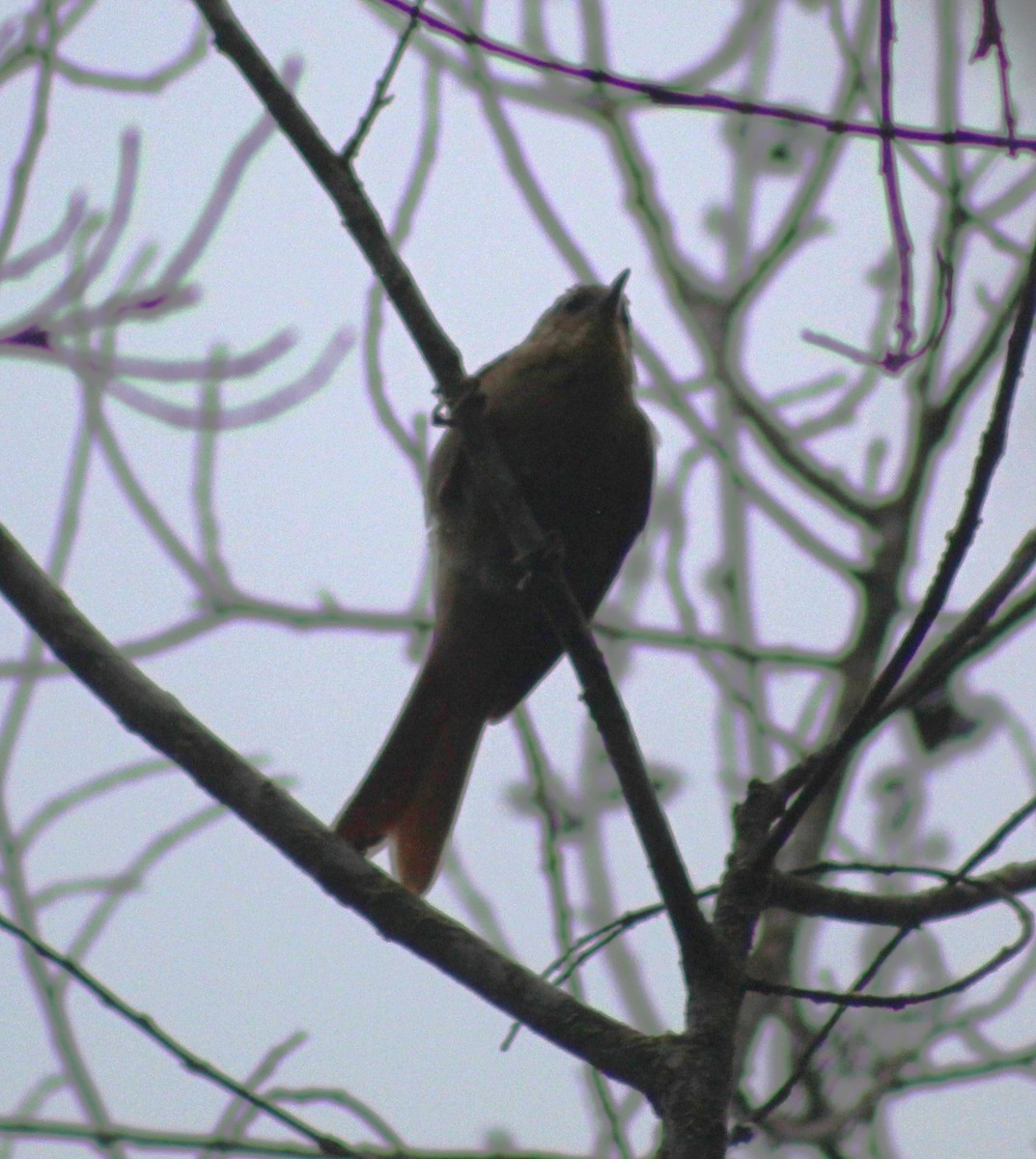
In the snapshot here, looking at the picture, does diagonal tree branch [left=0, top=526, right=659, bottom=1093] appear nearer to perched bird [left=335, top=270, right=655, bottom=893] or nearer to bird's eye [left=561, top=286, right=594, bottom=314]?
perched bird [left=335, top=270, right=655, bottom=893]

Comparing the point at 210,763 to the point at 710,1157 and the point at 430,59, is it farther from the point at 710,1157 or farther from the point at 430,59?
the point at 430,59

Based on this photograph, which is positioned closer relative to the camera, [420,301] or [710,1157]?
[710,1157]

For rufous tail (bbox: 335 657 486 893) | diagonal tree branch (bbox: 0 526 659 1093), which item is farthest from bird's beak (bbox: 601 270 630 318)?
diagonal tree branch (bbox: 0 526 659 1093)

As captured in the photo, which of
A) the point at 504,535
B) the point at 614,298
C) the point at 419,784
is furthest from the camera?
the point at 614,298

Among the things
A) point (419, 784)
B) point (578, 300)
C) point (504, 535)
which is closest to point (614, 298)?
point (578, 300)

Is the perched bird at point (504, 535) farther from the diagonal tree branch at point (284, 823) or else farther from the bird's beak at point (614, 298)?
the diagonal tree branch at point (284, 823)

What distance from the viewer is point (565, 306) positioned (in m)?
4.31

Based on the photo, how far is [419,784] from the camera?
12.2ft

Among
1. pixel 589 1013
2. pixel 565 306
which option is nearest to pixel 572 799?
pixel 565 306

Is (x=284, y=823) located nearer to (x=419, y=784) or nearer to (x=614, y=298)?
(x=419, y=784)

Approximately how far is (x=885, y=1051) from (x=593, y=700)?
7.01ft

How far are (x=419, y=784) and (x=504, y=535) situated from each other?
672 mm

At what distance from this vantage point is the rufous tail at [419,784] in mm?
3574

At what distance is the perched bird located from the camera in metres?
3.81
